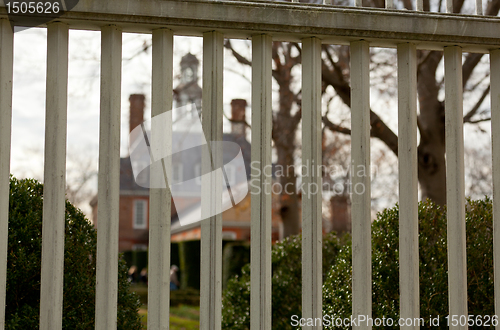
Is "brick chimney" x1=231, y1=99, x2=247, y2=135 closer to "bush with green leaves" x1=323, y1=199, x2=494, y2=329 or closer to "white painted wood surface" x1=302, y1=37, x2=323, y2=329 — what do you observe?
"bush with green leaves" x1=323, y1=199, x2=494, y2=329

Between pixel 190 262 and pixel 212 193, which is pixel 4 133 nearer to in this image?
pixel 212 193

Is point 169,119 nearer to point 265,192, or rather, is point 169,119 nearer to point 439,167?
point 265,192

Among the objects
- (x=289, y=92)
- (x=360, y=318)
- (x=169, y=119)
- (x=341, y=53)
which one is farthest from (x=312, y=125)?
(x=289, y=92)

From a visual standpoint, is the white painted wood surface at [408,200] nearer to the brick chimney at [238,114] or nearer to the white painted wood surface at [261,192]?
the white painted wood surface at [261,192]

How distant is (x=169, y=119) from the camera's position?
3.09m

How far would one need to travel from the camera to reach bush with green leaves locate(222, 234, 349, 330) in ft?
21.1

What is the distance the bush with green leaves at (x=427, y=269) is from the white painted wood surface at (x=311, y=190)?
4.09ft

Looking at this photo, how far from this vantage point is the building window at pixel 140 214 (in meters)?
Result: 44.3

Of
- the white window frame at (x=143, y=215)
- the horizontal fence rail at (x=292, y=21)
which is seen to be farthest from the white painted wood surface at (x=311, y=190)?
the white window frame at (x=143, y=215)

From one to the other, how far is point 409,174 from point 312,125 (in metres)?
0.68

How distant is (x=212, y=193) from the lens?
123 inches

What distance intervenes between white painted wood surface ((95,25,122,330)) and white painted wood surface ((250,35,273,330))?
0.78 metres

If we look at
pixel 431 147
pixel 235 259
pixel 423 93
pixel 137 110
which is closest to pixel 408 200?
pixel 431 147

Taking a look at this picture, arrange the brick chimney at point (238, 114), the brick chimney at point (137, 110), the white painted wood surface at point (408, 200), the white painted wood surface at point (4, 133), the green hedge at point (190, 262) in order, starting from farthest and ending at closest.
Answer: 1. the green hedge at point (190, 262)
2. the brick chimney at point (137, 110)
3. the brick chimney at point (238, 114)
4. the white painted wood surface at point (408, 200)
5. the white painted wood surface at point (4, 133)
